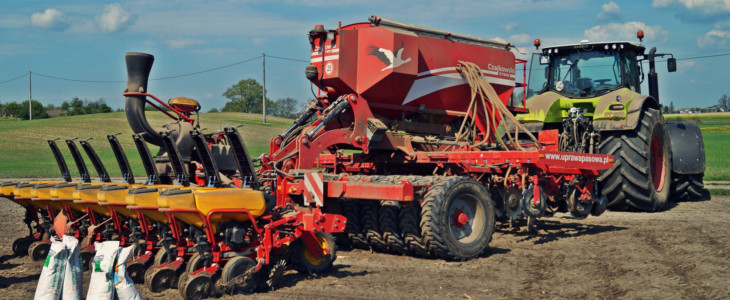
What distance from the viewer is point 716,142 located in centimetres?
4638

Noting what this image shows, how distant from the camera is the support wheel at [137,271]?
673 centimetres

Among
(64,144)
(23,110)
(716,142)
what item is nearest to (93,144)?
(64,144)

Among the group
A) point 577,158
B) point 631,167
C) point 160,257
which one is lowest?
point 160,257

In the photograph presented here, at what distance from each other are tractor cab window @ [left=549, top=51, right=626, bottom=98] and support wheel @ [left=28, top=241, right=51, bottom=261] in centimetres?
880

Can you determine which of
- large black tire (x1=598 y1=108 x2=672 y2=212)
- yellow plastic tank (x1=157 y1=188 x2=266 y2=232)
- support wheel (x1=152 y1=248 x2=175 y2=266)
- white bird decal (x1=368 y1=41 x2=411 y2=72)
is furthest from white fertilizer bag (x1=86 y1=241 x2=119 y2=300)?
large black tire (x1=598 y1=108 x2=672 y2=212)

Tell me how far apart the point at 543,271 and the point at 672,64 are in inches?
293

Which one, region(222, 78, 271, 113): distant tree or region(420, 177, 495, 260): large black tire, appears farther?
region(222, 78, 271, 113): distant tree

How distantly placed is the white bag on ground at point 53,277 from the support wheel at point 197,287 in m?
0.97

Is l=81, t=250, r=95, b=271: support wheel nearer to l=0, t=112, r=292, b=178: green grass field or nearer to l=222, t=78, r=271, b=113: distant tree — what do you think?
l=0, t=112, r=292, b=178: green grass field

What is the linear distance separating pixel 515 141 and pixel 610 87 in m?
3.19

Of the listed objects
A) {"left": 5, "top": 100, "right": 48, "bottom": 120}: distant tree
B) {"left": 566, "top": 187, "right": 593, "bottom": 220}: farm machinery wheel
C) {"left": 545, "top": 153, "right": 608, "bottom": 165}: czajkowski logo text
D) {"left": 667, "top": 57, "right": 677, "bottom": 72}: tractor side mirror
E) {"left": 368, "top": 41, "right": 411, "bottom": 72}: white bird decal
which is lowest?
{"left": 566, "top": 187, "right": 593, "bottom": 220}: farm machinery wheel

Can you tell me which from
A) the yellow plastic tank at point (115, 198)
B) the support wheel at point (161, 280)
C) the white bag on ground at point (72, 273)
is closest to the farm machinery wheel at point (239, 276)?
the support wheel at point (161, 280)

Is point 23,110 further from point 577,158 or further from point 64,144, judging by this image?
point 577,158

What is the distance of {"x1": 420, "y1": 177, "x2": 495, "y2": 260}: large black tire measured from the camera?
7.52 m
